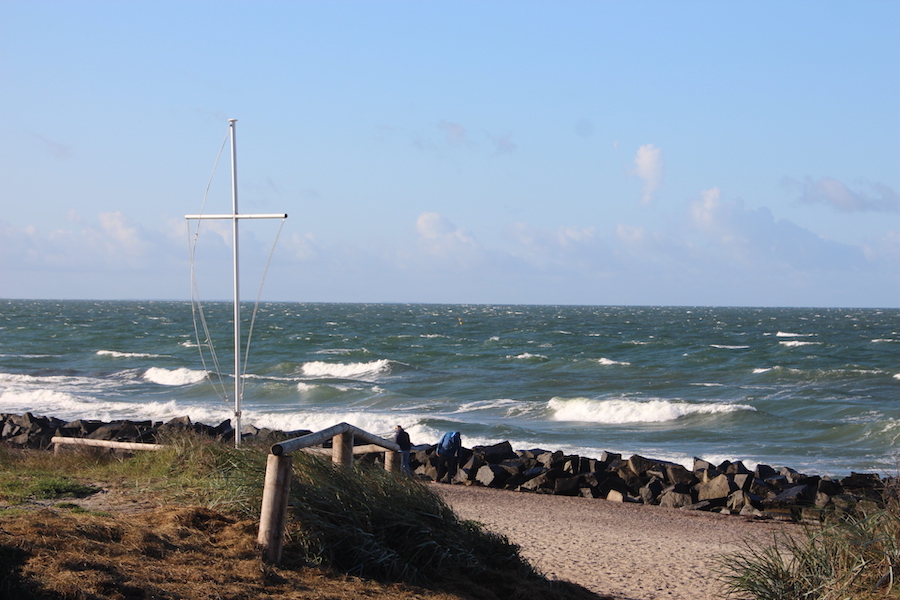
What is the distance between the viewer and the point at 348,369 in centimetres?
4256

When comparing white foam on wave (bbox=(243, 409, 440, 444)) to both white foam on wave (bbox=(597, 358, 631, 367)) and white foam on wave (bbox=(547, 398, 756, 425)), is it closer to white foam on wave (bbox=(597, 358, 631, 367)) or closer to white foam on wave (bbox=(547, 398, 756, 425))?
white foam on wave (bbox=(547, 398, 756, 425))

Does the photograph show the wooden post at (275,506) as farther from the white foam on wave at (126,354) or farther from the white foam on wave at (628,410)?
the white foam on wave at (126,354)

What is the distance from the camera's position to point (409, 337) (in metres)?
62.0

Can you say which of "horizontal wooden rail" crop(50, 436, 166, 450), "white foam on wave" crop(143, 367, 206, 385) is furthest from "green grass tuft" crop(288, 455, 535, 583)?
"white foam on wave" crop(143, 367, 206, 385)

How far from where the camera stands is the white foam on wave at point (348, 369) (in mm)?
40375

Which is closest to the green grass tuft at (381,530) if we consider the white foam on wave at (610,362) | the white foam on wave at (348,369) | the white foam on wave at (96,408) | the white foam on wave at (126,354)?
the white foam on wave at (96,408)

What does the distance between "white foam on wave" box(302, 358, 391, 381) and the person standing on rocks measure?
910 inches

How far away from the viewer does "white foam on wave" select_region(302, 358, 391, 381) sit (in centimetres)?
4038

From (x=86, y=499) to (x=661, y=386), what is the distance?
91.6ft

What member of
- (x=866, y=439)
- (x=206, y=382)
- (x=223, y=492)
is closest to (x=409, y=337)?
(x=206, y=382)

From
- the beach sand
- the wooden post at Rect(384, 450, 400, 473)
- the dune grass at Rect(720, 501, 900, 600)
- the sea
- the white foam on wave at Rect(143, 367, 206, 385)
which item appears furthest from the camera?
the white foam on wave at Rect(143, 367, 206, 385)

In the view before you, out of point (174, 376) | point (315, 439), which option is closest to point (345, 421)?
point (174, 376)

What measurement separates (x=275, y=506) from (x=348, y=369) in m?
37.0

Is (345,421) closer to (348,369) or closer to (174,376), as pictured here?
(174,376)
